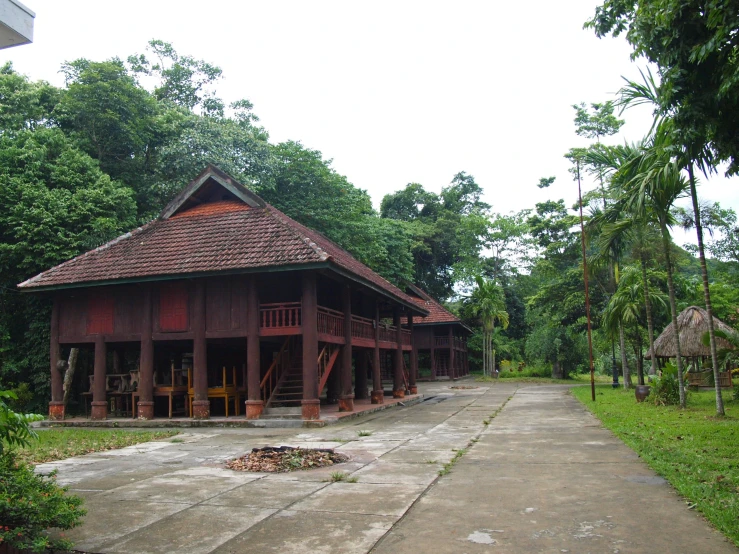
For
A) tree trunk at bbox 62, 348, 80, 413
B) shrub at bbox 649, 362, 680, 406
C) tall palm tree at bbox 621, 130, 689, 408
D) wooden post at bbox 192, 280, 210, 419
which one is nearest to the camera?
tall palm tree at bbox 621, 130, 689, 408

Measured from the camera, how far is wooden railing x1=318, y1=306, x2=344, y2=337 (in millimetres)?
15773

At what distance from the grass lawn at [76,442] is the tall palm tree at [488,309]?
3171 cm

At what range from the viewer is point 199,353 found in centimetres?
1568

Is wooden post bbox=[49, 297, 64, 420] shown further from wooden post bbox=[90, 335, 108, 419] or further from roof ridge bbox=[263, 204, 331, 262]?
roof ridge bbox=[263, 204, 331, 262]

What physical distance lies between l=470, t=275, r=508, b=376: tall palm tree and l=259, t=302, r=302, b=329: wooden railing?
28.3 m

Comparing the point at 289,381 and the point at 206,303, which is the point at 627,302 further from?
the point at 206,303

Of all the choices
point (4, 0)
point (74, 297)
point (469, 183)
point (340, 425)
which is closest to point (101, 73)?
point (74, 297)

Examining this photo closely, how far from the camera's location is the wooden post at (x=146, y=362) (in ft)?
53.1

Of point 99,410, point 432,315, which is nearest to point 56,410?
point 99,410

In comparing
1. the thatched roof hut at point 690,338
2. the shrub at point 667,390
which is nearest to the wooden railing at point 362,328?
the shrub at point 667,390

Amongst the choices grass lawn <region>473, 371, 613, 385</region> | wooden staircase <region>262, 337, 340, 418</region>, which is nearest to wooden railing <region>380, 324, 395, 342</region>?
wooden staircase <region>262, 337, 340, 418</region>

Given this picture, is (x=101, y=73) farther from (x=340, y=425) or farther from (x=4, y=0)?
(x=4, y=0)

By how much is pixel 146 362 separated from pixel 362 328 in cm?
653

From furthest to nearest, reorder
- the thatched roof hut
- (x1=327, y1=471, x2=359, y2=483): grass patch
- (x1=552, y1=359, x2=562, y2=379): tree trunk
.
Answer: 1. (x1=552, y1=359, x2=562, y2=379): tree trunk
2. the thatched roof hut
3. (x1=327, y1=471, x2=359, y2=483): grass patch
